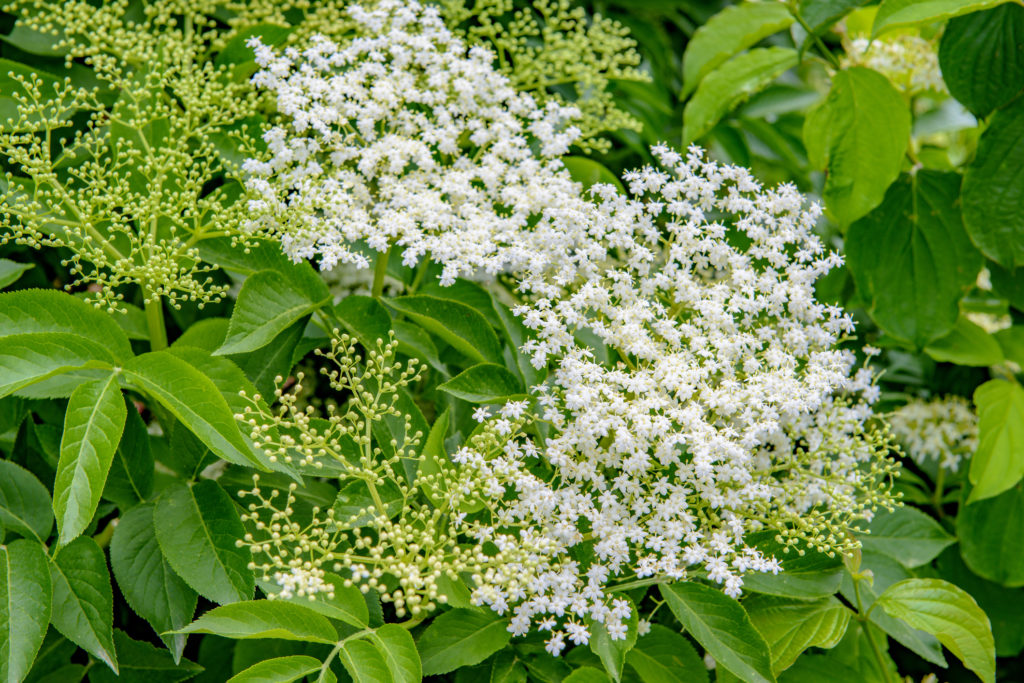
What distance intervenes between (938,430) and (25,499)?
6.19ft

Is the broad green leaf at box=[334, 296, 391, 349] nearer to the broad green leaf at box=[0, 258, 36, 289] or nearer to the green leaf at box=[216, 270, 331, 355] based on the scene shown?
the green leaf at box=[216, 270, 331, 355]

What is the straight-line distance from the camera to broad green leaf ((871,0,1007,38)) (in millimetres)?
1427

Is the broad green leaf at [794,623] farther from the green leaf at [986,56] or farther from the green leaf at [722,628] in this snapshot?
the green leaf at [986,56]

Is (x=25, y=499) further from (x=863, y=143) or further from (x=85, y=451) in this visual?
(x=863, y=143)

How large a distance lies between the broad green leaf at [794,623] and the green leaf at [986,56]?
103 centimetres

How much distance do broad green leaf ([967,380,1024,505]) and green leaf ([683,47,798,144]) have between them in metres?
0.82

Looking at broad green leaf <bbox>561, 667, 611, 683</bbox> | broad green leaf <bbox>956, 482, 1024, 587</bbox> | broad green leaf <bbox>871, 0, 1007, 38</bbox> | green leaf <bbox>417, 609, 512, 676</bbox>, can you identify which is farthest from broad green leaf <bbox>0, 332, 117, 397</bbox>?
broad green leaf <bbox>956, 482, 1024, 587</bbox>

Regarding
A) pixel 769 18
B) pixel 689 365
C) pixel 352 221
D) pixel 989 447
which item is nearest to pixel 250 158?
pixel 352 221

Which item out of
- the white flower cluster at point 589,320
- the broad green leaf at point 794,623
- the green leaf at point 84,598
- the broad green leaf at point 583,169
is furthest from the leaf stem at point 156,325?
the broad green leaf at point 794,623

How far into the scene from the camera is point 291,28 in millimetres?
1717

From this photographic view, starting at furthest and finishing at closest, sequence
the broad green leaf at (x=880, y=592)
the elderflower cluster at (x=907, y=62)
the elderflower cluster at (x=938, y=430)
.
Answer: the elderflower cluster at (x=907, y=62), the elderflower cluster at (x=938, y=430), the broad green leaf at (x=880, y=592)

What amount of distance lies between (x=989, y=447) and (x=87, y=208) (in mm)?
1733

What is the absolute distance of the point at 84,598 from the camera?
119 cm

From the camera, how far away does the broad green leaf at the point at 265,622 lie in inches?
41.6
